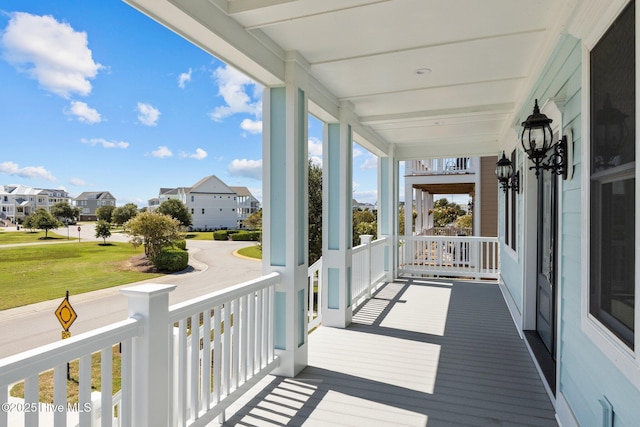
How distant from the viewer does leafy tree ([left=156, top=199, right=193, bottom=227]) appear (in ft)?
10.5

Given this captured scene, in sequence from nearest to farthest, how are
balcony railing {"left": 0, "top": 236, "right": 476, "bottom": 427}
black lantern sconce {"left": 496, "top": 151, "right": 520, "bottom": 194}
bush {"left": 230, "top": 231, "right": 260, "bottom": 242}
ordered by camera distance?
1. balcony railing {"left": 0, "top": 236, "right": 476, "bottom": 427}
2. bush {"left": 230, "top": 231, "right": 260, "bottom": 242}
3. black lantern sconce {"left": 496, "top": 151, "right": 520, "bottom": 194}

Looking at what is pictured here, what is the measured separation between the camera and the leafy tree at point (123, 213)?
276 centimetres

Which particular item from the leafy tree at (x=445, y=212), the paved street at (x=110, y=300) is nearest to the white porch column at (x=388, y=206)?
the paved street at (x=110, y=300)

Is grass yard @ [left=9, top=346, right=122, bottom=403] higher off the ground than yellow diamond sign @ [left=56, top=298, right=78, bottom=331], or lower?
lower

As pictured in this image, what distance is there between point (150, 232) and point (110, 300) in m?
0.84

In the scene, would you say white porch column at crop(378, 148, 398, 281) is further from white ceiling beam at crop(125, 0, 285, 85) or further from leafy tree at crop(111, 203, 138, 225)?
leafy tree at crop(111, 203, 138, 225)

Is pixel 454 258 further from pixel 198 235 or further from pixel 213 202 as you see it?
pixel 198 235

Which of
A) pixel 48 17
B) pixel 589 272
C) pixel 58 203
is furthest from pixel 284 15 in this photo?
pixel 589 272

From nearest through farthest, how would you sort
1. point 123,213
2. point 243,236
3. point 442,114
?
point 123,213 → point 243,236 → point 442,114

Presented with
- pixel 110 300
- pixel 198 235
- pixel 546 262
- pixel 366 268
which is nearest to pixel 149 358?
pixel 110 300

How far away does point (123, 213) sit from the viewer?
284 centimetres

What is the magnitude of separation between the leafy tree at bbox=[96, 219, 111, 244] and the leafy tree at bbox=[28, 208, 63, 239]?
383mm

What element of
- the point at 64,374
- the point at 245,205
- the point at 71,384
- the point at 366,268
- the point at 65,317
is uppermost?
the point at 245,205

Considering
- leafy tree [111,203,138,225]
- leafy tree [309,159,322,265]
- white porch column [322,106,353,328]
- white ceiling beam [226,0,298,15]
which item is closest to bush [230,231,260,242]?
leafy tree [111,203,138,225]
